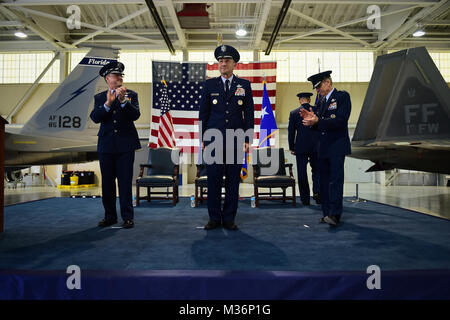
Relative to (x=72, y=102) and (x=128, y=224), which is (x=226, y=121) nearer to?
(x=128, y=224)

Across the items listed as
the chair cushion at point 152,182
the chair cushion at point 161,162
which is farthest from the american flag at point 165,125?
the chair cushion at point 152,182

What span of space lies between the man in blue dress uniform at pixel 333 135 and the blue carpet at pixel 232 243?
0.30 meters

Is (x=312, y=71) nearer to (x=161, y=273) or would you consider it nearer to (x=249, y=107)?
(x=249, y=107)

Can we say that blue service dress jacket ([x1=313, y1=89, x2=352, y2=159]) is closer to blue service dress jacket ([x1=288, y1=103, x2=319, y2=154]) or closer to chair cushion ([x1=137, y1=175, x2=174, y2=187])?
blue service dress jacket ([x1=288, y1=103, x2=319, y2=154])

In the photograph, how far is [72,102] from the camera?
184 inches

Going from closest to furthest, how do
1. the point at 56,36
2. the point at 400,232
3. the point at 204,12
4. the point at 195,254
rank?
the point at 195,254 → the point at 400,232 → the point at 204,12 → the point at 56,36

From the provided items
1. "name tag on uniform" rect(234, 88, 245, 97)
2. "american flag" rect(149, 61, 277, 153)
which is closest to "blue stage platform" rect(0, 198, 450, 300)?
"name tag on uniform" rect(234, 88, 245, 97)

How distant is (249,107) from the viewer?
8.66 ft

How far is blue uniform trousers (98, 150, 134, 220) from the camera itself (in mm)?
2666

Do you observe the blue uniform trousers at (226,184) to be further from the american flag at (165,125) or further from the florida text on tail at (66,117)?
the american flag at (165,125)

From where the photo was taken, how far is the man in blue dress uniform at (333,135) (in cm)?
261

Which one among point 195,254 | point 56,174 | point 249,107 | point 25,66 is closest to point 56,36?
point 25,66

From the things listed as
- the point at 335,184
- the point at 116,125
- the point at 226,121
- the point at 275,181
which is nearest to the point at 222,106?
the point at 226,121
